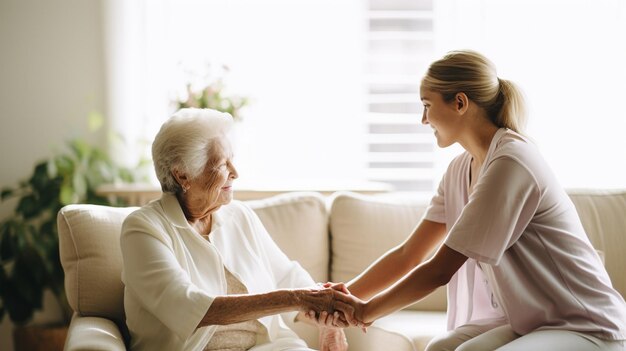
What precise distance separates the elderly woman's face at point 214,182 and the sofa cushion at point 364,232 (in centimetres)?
65

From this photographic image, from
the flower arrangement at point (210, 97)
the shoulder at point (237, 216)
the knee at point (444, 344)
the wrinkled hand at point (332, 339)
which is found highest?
the flower arrangement at point (210, 97)

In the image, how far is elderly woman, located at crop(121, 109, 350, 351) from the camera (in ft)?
6.22

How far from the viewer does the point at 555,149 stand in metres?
4.03

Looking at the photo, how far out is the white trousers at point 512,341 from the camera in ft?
5.63

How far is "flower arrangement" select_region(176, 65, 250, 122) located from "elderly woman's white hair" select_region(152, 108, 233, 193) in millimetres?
1493

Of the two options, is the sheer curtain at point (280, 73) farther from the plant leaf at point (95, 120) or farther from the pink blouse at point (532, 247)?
the pink blouse at point (532, 247)

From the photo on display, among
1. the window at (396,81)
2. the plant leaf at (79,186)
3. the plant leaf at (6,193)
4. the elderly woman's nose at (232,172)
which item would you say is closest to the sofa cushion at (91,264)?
the elderly woman's nose at (232,172)

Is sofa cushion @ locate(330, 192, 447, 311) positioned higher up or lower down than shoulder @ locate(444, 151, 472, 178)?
lower down

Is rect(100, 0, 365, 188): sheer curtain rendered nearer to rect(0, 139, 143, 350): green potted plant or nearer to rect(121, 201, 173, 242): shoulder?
rect(0, 139, 143, 350): green potted plant

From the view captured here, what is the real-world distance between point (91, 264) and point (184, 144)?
0.51 meters

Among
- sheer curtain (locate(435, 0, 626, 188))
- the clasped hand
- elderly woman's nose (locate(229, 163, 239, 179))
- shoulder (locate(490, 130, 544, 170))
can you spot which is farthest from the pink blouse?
sheer curtain (locate(435, 0, 626, 188))

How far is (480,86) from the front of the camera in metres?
1.92

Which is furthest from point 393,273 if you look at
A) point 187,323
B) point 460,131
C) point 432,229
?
point 187,323

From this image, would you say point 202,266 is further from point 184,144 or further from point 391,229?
point 391,229
